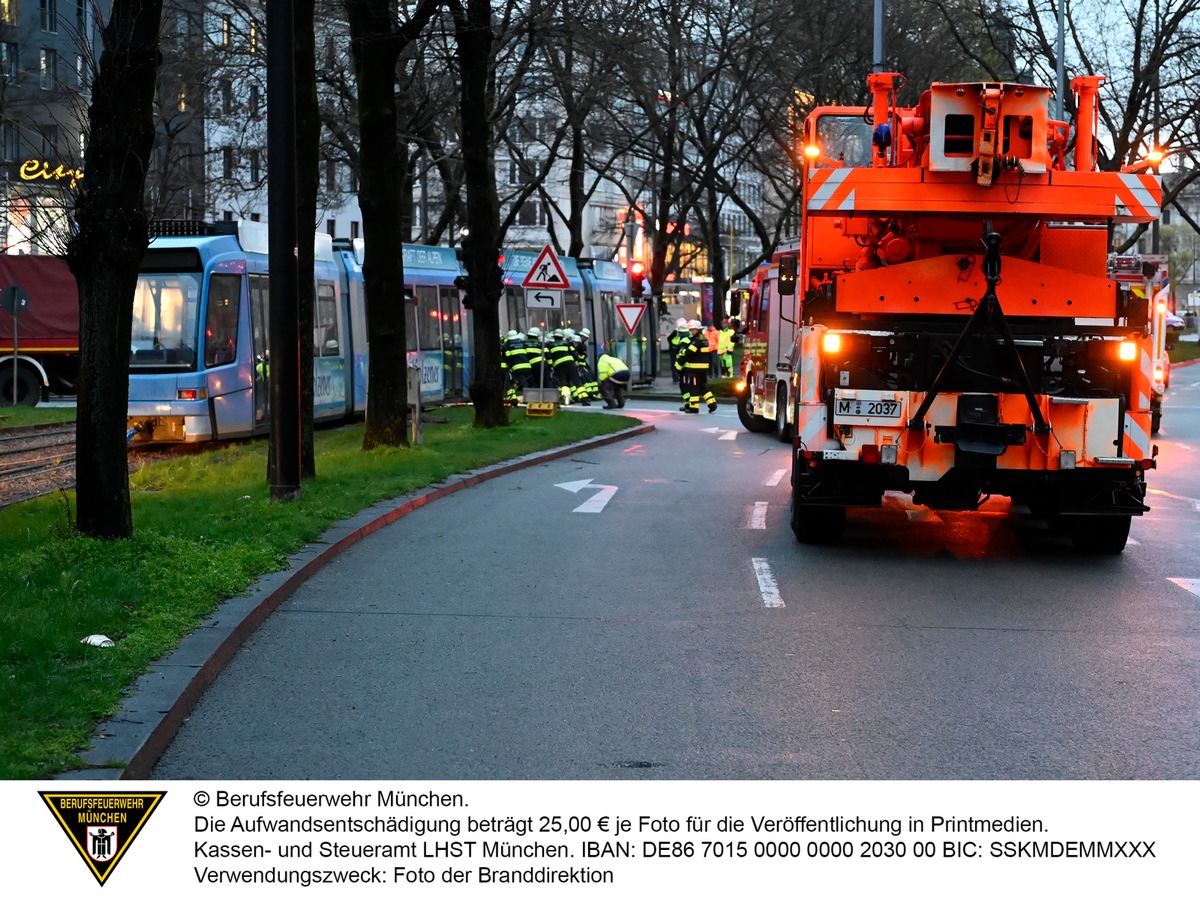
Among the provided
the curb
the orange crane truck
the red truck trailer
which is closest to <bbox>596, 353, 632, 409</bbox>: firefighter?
the red truck trailer

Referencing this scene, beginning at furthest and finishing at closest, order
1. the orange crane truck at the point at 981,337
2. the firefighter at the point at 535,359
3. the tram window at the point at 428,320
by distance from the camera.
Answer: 1. the firefighter at the point at 535,359
2. the tram window at the point at 428,320
3. the orange crane truck at the point at 981,337

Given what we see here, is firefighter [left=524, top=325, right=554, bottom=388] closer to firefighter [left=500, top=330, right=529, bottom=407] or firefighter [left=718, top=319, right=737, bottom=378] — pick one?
firefighter [left=500, top=330, right=529, bottom=407]

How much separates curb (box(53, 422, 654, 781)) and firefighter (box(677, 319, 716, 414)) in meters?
20.0

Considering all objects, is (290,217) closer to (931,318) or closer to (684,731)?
(931,318)

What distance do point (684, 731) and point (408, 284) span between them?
991 inches

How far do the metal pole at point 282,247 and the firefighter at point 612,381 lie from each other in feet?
64.1

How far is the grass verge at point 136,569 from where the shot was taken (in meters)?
6.48

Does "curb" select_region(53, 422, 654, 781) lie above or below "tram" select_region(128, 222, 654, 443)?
below

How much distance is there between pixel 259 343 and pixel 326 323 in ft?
11.4
